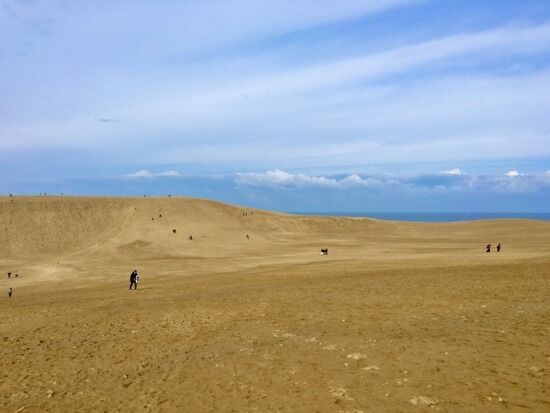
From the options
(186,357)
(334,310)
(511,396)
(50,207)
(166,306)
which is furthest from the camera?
(50,207)

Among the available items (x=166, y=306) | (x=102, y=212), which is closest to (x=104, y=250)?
Answer: (x=102, y=212)

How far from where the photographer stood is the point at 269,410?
10.8 m

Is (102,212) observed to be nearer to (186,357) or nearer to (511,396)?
(186,357)

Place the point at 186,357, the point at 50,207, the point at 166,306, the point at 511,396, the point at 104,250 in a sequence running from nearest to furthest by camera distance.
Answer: the point at 511,396
the point at 186,357
the point at 166,306
the point at 104,250
the point at 50,207

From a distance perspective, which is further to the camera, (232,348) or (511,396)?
(232,348)

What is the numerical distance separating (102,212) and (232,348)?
2492 inches

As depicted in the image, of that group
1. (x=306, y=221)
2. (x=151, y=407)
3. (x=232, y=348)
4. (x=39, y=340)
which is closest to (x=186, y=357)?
(x=232, y=348)

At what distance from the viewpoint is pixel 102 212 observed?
73.6 meters

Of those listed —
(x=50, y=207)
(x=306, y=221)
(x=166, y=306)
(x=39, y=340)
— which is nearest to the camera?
(x=39, y=340)

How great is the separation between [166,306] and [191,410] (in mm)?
11783

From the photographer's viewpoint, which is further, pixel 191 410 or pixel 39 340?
pixel 39 340

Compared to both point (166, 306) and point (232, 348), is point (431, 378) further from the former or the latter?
point (166, 306)

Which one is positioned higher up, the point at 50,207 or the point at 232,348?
the point at 50,207

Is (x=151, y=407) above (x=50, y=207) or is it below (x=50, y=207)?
below
